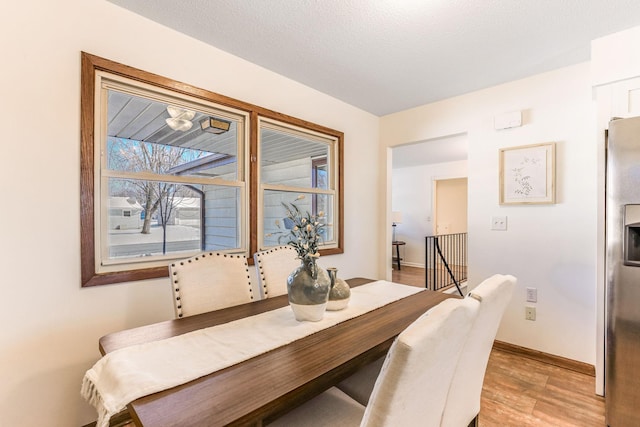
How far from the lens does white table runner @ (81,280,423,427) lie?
860 mm

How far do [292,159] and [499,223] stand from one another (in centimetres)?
201

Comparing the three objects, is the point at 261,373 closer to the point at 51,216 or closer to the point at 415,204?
the point at 51,216

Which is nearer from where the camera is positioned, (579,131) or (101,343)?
(101,343)

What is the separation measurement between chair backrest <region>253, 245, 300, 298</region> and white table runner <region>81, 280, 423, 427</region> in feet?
1.33

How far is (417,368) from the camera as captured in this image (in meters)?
0.67

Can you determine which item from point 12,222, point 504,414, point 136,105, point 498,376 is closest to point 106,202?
point 12,222

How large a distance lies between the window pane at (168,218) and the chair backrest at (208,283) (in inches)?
19.4

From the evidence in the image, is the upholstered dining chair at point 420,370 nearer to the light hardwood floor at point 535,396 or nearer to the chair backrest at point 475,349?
the chair backrest at point 475,349

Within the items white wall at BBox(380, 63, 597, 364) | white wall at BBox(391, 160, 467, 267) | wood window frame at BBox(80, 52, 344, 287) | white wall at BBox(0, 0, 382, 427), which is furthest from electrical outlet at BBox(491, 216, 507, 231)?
white wall at BBox(391, 160, 467, 267)

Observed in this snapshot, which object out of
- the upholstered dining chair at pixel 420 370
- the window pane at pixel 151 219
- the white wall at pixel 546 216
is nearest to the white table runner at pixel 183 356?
the upholstered dining chair at pixel 420 370

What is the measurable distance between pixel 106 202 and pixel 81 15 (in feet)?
3.38

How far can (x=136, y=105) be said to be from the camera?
192 cm

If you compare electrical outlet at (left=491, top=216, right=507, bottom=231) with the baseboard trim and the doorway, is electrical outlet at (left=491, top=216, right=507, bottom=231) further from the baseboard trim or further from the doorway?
the doorway

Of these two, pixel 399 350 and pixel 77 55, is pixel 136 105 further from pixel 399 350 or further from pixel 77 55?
pixel 399 350
